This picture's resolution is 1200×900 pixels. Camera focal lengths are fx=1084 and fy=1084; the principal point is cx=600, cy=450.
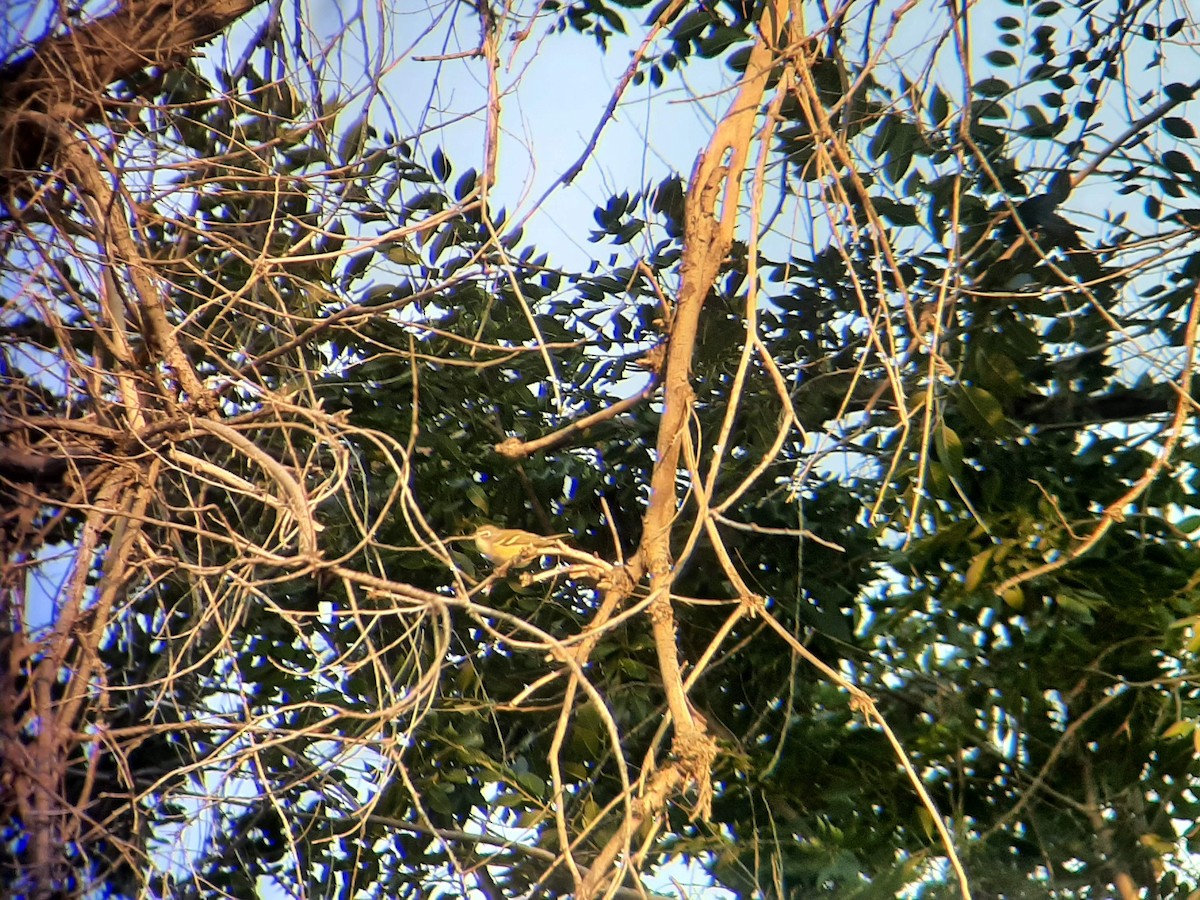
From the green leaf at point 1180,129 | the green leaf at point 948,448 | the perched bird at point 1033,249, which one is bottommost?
the green leaf at point 948,448

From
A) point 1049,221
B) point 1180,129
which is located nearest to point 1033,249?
point 1049,221

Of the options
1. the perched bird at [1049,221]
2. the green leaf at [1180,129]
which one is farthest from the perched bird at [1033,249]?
the green leaf at [1180,129]

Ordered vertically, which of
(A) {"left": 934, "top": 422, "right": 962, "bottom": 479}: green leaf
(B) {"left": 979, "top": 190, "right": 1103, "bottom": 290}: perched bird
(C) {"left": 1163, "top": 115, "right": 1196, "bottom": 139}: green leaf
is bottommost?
(A) {"left": 934, "top": 422, "right": 962, "bottom": 479}: green leaf

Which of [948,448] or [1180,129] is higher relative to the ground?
[1180,129]

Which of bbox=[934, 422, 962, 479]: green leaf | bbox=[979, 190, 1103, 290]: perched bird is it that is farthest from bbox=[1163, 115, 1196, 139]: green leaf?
bbox=[934, 422, 962, 479]: green leaf

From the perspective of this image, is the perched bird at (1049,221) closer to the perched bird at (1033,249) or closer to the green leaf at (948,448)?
the perched bird at (1033,249)

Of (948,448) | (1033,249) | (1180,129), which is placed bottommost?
(948,448)

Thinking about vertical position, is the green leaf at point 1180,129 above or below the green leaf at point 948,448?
above

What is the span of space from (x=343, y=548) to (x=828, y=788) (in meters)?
0.73

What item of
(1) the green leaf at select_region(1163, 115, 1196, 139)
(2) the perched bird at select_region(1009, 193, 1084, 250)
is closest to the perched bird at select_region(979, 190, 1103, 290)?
(2) the perched bird at select_region(1009, 193, 1084, 250)

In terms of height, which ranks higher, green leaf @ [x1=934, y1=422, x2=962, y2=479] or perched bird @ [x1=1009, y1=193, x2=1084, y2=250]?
perched bird @ [x1=1009, y1=193, x2=1084, y2=250]

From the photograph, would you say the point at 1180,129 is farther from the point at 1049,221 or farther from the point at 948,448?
the point at 948,448

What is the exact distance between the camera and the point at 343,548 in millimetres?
1507

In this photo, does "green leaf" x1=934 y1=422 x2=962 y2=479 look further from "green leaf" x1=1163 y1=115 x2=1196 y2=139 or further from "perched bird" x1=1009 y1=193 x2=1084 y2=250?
"green leaf" x1=1163 y1=115 x2=1196 y2=139
